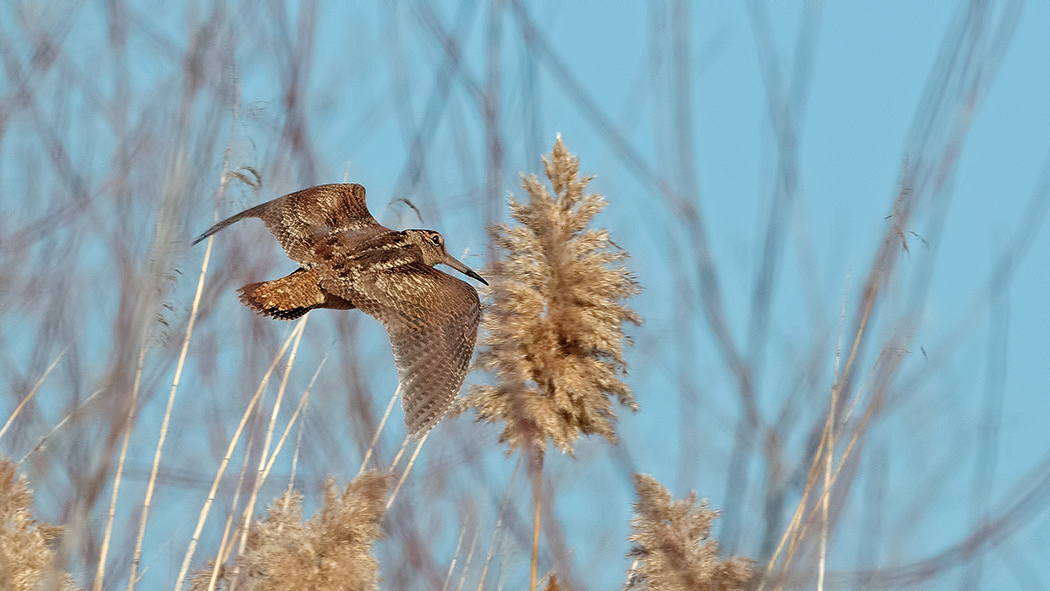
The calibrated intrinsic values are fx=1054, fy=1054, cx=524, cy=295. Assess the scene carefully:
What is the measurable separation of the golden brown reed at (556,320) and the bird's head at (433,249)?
813mm

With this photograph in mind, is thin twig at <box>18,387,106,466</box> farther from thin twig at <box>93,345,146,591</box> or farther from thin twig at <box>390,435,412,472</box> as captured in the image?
Result: thin twig at <box>390,435,412,472</box>

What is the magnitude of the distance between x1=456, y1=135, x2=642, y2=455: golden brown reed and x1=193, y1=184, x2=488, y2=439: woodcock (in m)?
0.49

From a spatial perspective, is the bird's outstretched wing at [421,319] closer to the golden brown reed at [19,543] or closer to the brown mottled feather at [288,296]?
the brown mottled feather at [288,296]

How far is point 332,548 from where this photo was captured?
6.79 ft

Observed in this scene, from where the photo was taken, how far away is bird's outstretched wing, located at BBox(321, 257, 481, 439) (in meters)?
2.70

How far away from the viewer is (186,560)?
7.48 feet

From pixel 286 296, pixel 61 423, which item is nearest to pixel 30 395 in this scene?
pixel 61 423

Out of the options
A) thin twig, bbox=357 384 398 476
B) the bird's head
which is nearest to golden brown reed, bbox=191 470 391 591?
thin twig, bbox=357 384 398 476

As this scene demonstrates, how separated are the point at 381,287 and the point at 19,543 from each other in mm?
1144

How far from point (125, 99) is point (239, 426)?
0.81 metres

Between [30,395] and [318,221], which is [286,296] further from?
[30,395]

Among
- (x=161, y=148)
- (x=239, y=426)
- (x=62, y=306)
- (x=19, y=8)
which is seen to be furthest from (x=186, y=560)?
(x=19, y=8)

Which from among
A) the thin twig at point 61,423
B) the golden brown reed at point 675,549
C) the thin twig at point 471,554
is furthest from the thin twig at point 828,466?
the thin twig at point 61,423

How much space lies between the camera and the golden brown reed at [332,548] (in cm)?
205
